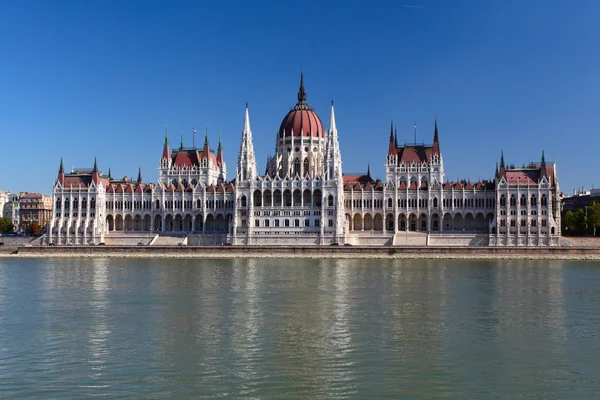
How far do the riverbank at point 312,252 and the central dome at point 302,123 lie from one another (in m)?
26.9

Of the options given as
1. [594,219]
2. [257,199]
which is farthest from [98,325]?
[594,219]

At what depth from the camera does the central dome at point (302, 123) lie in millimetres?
108312

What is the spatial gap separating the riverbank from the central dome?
26.9 meters

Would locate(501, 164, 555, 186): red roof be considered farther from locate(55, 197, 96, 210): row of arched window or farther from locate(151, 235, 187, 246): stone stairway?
locate(55, 197, 96, 210): row of arched window

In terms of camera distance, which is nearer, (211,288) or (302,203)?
(211,288)

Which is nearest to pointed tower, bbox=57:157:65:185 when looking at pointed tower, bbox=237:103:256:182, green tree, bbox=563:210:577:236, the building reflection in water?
pointed tower, bbox=237:103:256:182

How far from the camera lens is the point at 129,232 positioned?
102 meters

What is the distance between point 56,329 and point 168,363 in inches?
345

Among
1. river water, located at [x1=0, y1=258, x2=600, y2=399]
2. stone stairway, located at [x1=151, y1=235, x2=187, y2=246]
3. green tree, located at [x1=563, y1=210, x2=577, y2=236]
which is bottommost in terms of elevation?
river water, located at [x1=0, y1=258, x2=600, y2=399]

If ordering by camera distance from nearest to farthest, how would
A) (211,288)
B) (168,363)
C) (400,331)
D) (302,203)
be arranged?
(168,363)
(400,331)
(211,288)
(302,203)

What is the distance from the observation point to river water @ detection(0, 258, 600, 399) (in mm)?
23156

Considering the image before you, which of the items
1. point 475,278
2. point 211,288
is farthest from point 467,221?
point 211,288

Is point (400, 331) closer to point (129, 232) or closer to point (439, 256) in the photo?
point (439, 256)

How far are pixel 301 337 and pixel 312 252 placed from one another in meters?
54.3
